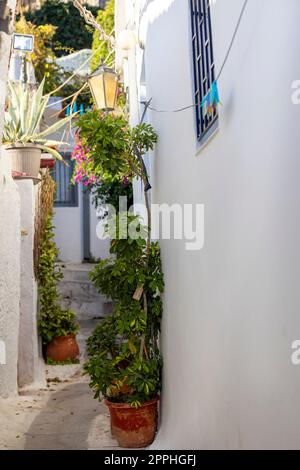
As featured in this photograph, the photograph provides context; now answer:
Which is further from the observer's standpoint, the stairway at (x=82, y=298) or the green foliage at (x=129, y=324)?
the stairway at (x=82, y=298)

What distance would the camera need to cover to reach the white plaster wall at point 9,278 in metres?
6.56

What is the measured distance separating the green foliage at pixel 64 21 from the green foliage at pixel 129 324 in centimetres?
1348

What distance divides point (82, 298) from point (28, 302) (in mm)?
4711

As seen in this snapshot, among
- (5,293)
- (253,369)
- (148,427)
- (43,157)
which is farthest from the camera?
(43,157)

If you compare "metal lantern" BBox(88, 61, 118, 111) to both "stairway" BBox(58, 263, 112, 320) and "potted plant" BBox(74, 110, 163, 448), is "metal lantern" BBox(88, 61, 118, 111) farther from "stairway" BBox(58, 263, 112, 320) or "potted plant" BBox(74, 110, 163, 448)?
"stairway" BBox(58, 263, 112, 320)

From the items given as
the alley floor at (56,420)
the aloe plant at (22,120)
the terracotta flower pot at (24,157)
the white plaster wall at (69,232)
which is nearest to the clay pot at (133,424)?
the alley floor at (56,420)

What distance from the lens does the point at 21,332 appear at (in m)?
7.77

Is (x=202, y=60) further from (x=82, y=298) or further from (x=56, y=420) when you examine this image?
(x=82, y=298)

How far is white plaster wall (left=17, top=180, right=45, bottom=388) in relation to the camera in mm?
7621

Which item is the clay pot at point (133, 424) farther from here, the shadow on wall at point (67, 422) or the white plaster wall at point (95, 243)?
the white plaster wall at point (95, 243)
